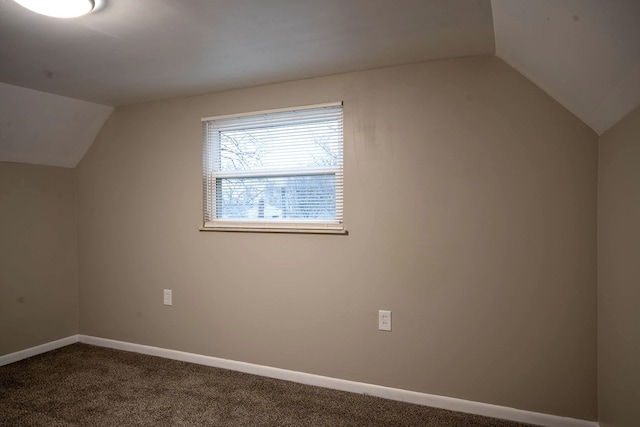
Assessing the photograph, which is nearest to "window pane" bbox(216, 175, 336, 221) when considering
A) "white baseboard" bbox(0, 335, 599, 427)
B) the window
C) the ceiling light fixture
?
the window

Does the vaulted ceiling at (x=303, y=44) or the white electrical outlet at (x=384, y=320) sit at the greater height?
the vaulted ceiling at (x=303, y=44)

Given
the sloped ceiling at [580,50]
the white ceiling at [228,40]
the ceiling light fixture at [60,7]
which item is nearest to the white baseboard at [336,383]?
the sloped ceiling at [580,50]

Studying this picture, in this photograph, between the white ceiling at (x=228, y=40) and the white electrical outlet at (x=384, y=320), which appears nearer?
the white ceiling at (x=228, y=40)

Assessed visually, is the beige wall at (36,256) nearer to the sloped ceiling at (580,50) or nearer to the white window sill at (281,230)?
the white window sill at (281,230)

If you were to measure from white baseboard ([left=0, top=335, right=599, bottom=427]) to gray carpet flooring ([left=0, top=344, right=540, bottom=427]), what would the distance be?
5 cm

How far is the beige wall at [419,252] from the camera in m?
2.13

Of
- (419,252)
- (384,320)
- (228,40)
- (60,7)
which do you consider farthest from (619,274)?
(60,7)

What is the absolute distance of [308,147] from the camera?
9.01 ft

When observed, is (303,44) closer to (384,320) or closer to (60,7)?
(60,7)

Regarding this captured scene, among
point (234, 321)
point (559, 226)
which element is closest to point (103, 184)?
point (234, 321)

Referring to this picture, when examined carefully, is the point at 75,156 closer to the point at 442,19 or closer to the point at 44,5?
the point at 44,5

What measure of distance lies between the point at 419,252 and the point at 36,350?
324cm

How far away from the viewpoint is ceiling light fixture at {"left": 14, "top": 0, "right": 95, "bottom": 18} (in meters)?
1.59

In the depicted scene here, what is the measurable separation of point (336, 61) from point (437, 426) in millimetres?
2188
